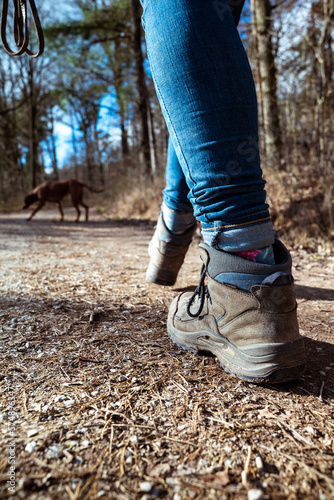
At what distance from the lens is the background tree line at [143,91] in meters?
4.38

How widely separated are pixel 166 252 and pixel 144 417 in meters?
1.02

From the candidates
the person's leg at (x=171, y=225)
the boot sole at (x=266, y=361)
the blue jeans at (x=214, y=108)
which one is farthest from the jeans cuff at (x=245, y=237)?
the person's leg at (x=171, y=225)

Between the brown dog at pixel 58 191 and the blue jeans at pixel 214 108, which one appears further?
the brown dog at pixel 58 191

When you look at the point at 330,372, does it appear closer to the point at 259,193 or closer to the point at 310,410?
the point at 310,410

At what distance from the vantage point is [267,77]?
618 cm

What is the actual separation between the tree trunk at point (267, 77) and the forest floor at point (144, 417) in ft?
16.6

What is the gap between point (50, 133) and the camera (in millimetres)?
26156

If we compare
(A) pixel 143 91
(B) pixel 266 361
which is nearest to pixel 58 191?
(A) pixel 143 91

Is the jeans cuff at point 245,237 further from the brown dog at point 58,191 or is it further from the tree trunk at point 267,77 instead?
the brown dog at point 58,191

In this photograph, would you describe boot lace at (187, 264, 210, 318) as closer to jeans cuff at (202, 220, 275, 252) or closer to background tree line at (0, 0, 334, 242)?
jeans cuff at (202, 220, 275, 252)

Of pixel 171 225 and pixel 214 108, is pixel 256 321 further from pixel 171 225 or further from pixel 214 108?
pixel 171 225

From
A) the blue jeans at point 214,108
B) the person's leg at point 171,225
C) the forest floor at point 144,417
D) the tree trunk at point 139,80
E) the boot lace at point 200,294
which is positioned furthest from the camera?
the tree trunk at point 139,80

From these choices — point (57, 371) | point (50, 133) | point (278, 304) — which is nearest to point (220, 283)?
point (278, 304)

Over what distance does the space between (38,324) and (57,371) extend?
38cm
